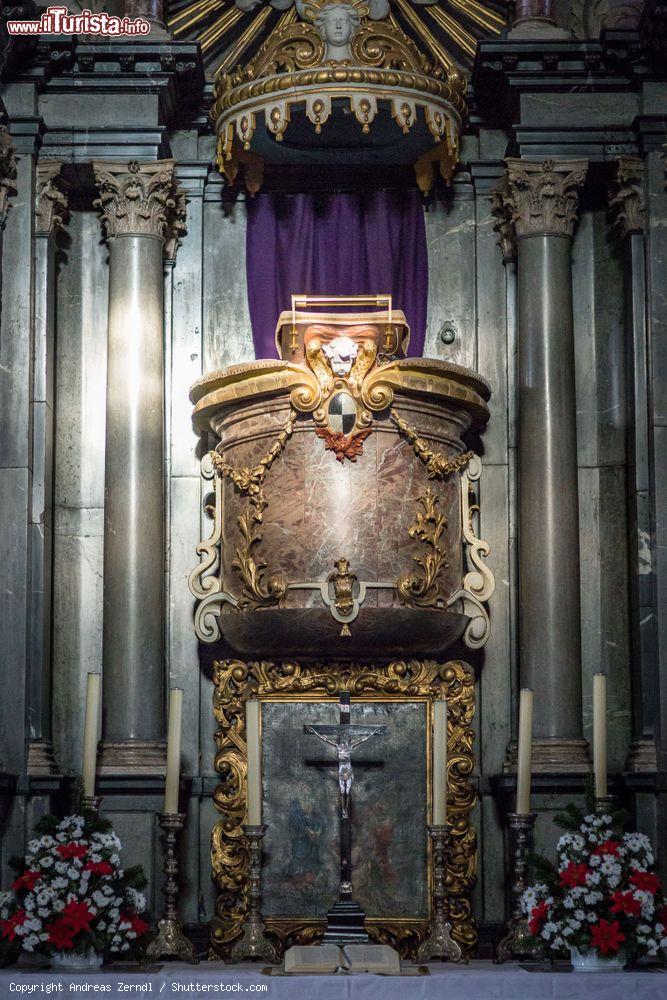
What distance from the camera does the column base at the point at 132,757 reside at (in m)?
12.1

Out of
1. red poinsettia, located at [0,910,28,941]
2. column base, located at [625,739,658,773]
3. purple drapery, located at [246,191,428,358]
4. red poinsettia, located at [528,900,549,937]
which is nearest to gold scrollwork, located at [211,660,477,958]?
column base, located at [625,739,658,773]

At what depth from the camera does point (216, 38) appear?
13914mm

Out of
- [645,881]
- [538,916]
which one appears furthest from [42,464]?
[645,881]

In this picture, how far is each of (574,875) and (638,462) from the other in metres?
3.29

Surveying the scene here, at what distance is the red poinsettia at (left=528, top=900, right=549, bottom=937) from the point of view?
1047 centimetres

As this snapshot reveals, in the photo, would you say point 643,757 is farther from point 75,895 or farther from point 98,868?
point 75,895

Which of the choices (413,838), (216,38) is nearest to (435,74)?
(216,38)

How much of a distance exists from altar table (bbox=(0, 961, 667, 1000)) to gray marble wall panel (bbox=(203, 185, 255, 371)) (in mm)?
5138

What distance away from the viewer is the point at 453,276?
1366 centimetres

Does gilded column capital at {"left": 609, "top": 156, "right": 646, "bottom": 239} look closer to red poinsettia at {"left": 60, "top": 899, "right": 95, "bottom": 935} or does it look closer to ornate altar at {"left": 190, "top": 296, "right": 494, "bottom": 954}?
ornate altar at {"left": 190, "top": 296, "right": 494, "bottom": 954}

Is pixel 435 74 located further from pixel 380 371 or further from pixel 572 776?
pixel 572 776

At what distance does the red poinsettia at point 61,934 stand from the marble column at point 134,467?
189cm

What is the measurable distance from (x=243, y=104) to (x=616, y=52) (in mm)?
2586

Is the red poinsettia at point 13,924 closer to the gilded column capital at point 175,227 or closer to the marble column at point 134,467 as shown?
the marble column at point 134,467
